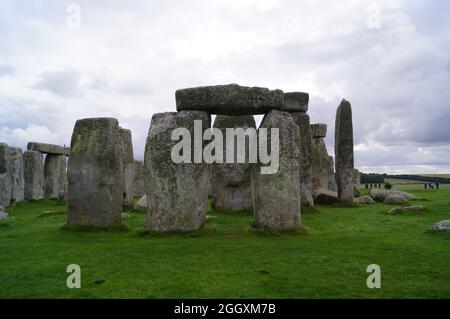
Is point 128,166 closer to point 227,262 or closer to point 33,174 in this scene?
point 33,174

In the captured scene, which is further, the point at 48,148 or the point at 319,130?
the point at 319,130

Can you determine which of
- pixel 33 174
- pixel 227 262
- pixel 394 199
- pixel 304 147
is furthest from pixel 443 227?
pixel 33 174

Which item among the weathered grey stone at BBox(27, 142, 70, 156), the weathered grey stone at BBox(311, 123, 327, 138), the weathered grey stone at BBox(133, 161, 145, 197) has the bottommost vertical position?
the weathered grey stone at BBox(133, 161, 145, 197)

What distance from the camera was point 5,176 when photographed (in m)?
16.8

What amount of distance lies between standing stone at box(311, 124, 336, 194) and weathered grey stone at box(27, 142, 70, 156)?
1304 centimetres

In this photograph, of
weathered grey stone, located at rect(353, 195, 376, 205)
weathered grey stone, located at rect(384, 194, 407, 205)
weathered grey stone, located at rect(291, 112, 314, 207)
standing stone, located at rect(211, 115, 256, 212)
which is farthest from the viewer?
weathered grey stone, located at rect(384, 194, 407, 205)

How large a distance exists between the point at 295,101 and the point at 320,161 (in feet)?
19.1

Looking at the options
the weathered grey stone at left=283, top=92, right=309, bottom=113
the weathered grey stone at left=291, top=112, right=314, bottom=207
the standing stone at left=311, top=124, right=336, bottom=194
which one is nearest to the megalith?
the weathered grey stone at left=291, top=112, right=314, bottom=207

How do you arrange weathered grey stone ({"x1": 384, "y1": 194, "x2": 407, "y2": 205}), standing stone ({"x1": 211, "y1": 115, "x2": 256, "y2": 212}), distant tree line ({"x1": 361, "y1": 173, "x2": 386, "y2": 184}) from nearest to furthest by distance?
standing stone ({"x1": 211, "y1": 115, "x2": 256, "y2": 212}), weathered grey stone ({"x1": 384, "y1": 194, "x2": 407, "y2": 205}), distant tree line ({"x1": 361, "y1": 173, "x2": 386, "y2": 184})

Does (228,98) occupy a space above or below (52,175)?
above

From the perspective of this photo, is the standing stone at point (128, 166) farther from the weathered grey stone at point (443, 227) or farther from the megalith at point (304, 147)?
the weathered grey stone at point (443, 227)

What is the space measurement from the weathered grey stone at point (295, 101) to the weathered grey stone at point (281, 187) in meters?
7.04

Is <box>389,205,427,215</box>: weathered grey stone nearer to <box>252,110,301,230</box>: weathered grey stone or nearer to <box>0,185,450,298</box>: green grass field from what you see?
<box>0,185,450,298</box>: green grass field

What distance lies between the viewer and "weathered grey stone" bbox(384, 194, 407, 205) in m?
18.7
